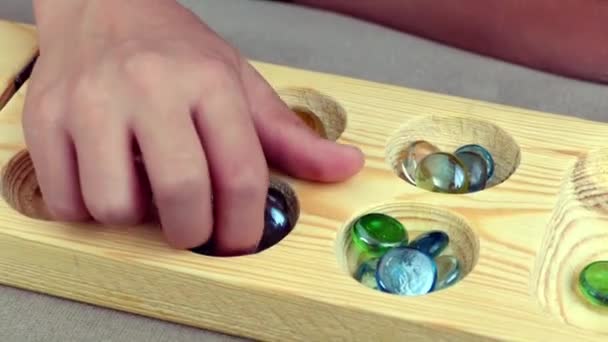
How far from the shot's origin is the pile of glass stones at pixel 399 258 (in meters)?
0.51

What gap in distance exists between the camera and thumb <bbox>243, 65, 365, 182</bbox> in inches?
21.1

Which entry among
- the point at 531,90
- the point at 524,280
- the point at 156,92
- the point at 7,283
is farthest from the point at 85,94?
the point at 531,90

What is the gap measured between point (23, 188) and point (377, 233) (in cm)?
23

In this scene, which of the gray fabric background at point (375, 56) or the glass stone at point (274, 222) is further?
the gray fabric background at point (375, 56)

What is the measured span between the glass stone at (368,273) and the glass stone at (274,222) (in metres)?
0.05

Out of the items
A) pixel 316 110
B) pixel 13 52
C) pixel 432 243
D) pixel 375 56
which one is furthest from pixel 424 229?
pixel 13 52

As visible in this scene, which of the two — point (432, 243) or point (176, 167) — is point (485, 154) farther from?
point (176, 167)

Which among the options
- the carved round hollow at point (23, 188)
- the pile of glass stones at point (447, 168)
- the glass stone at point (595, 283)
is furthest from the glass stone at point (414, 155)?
the carved round hollow at point (23, 188)

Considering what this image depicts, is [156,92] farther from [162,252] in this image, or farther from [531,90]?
[531,90]

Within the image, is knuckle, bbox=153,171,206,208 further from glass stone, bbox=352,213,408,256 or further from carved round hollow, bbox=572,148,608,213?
carved round hollow, bbox=572,148,608,213

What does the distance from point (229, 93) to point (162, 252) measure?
0.32 ft

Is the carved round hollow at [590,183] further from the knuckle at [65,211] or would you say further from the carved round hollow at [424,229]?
the knuckle at [65,211]

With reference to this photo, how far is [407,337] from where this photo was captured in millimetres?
475

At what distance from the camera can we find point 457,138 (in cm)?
61
